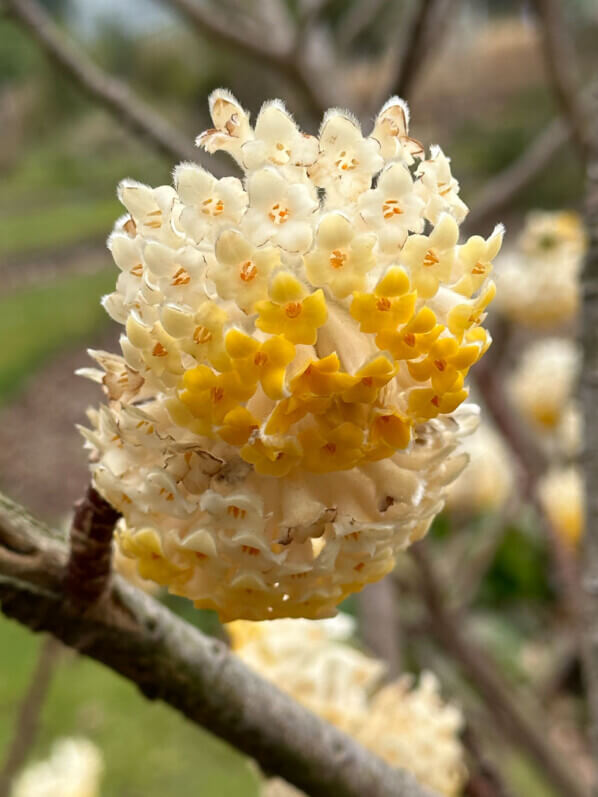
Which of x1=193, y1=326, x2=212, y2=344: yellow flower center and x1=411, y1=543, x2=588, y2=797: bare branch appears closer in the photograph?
x1=193, y1=326, x2=212, y2=344: yellow flower center

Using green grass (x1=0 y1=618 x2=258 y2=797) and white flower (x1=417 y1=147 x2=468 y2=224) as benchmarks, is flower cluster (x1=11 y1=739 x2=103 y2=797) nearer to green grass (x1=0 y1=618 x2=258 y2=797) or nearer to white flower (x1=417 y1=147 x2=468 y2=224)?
green grass (x1=0 y1=618 x2=258 y2=797)

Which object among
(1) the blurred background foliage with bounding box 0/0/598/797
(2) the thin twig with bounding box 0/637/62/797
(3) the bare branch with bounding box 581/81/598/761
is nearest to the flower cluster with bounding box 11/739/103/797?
(2) the thin twig with bounding box 0/637/62/797

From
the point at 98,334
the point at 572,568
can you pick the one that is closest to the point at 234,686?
the point at 572,568

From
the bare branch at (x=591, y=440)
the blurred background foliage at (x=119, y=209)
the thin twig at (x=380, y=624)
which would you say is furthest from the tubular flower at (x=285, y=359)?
the thin twig at (x=380, y=624)

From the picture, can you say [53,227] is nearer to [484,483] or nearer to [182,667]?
[484,483]

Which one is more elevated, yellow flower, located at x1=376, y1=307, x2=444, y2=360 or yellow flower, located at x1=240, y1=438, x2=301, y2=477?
yellow flower, located at x1=376, y1=307, x2=444, y2=360

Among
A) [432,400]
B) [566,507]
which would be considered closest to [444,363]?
[432,400]
